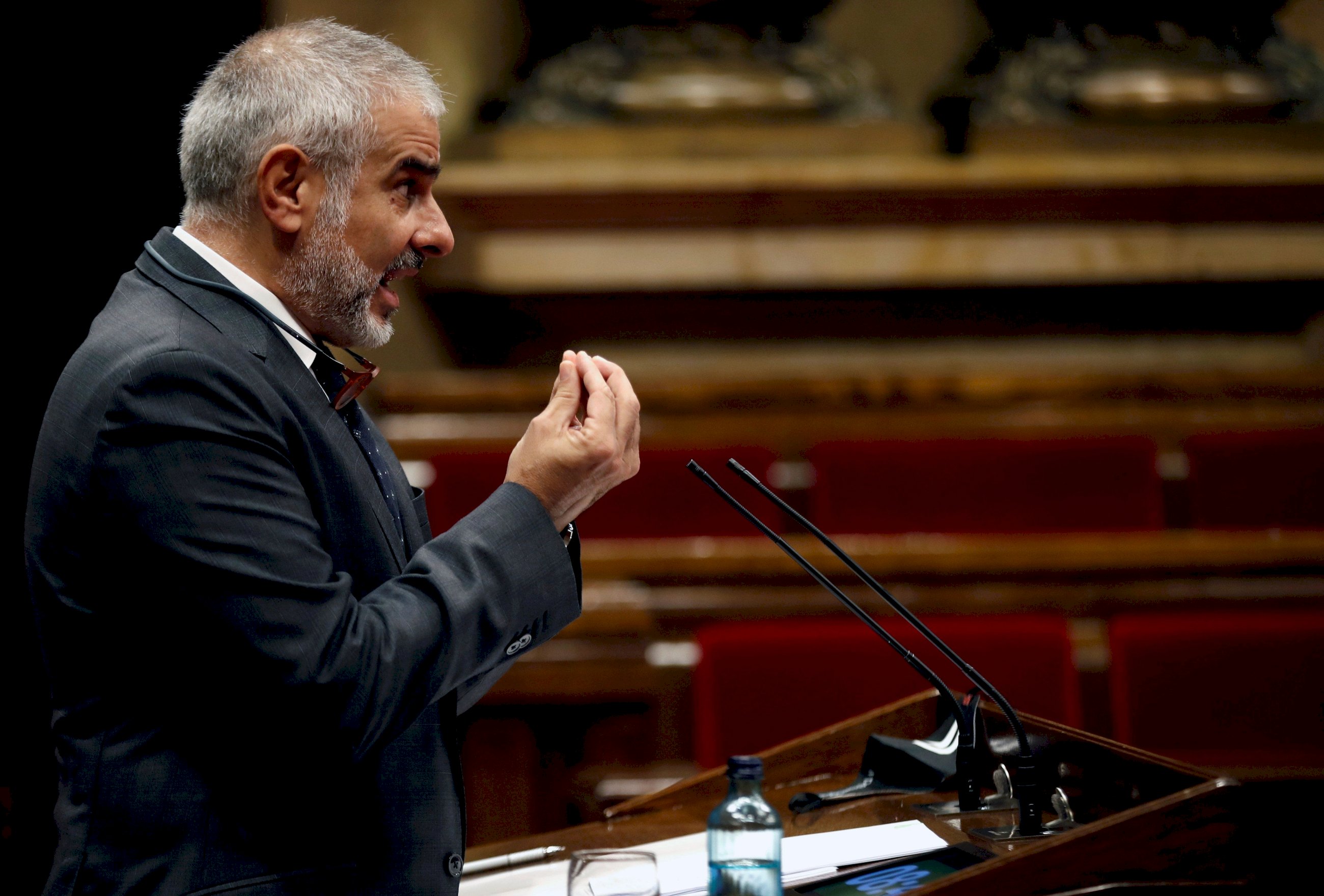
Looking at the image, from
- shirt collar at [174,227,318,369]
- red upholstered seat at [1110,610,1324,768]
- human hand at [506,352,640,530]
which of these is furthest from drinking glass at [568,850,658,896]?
red upholstered seat at [1110,610,1324,768]

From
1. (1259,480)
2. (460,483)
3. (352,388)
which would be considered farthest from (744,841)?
→ (1259,480)

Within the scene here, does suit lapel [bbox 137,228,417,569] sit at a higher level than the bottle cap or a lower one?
higher

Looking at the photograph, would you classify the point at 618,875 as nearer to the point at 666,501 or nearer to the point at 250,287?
the point at 250,287

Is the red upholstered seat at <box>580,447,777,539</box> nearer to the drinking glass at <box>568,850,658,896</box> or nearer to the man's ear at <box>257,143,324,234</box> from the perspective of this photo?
the man's ear at <box>257,143,324,234</box>

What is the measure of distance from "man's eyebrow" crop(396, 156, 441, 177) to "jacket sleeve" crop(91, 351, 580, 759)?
16 cm

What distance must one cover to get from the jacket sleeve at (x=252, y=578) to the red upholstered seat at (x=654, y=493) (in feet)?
3.31

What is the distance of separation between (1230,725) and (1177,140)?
50.4 inches

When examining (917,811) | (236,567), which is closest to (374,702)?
(236,567)

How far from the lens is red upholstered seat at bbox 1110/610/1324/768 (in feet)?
3.51

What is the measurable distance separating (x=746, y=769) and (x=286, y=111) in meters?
0.39

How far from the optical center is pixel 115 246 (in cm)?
149

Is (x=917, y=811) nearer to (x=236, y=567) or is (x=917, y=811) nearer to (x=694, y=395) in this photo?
(x=236, y=567)

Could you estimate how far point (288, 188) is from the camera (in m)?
0.62

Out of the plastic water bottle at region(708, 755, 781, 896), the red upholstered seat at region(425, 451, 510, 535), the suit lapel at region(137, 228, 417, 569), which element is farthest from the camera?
the red upholstered seat at region(425, 451, 510, 535)
